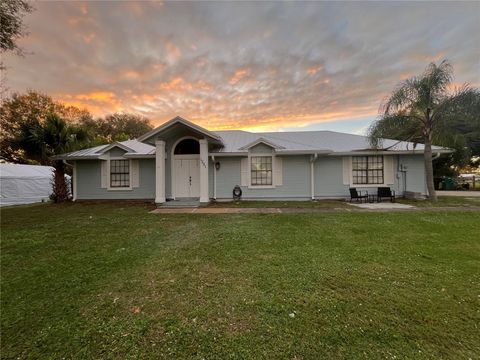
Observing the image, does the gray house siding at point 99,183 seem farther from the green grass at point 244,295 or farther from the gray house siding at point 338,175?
the gray house siding at point 338,175

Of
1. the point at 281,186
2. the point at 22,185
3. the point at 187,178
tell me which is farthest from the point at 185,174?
the point at 22,185

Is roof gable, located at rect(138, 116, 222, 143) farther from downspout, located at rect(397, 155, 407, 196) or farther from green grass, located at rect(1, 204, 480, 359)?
downspout, located at rect(397, 155, 407, 196)

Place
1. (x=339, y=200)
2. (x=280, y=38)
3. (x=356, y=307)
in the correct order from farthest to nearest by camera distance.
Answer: (x=339, y=200) < (x=280, y=38) < (x=356, y=307)

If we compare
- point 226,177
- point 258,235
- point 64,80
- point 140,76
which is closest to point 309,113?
point 226,177

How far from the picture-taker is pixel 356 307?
291cm

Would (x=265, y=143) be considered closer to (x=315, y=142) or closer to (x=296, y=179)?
(x=296, y=179)

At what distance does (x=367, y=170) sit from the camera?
43.6 ft

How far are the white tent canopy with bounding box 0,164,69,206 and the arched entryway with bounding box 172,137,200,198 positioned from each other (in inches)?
483

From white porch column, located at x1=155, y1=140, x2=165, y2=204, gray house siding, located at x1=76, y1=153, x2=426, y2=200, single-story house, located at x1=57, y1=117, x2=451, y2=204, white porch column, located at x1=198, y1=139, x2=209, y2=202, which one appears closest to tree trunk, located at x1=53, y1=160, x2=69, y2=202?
single-story house, located at x1=57, y1=117, x2=451, y2=204

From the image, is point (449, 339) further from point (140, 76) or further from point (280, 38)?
point (140, 76)

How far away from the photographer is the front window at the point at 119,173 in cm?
1379

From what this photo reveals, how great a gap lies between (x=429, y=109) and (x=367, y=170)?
419cm

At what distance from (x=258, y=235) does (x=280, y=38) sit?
10.9m

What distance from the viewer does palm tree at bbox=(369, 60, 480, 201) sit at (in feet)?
Answer: 36.1
